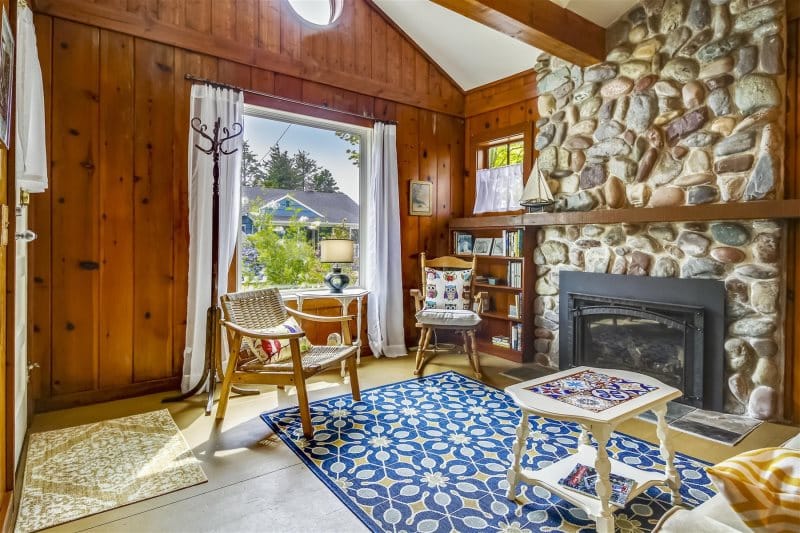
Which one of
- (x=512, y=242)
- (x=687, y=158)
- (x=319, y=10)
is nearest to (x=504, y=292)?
(x=512, y=242)

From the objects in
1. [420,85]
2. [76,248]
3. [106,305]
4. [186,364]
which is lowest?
[186,364]

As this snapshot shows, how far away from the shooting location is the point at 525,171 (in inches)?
168

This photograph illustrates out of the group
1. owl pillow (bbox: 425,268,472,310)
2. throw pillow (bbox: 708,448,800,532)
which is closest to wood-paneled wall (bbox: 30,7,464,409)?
owl pillow (bbox: 425,268,472,310)

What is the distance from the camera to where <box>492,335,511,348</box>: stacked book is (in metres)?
4.28

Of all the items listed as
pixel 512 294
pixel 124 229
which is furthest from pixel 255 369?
pixel 512 294

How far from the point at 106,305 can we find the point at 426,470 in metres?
2.39

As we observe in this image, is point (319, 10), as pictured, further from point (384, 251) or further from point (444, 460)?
point (444, 460)

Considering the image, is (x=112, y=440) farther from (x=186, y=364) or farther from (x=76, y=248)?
(x=76, y=248)

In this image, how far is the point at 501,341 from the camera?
14.3 ft

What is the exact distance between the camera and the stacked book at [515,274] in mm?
4133

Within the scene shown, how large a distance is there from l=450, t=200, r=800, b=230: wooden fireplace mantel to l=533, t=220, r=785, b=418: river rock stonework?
167 millimetres

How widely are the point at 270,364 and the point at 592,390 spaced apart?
5.92 feet

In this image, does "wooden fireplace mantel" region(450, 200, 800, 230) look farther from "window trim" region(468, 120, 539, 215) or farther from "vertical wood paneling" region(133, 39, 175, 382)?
"vertical wood paneling" region(133, 39, 175, 382)

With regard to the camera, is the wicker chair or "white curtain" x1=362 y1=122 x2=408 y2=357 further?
"white curtain" x1=362 y1=122 x2=408 y2=357
